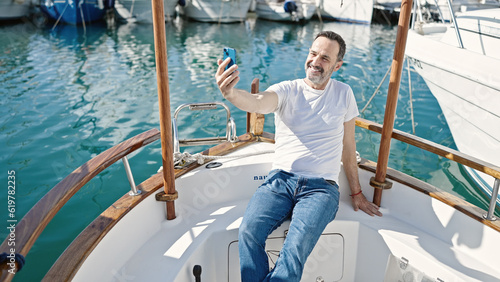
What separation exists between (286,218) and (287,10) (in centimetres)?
2039

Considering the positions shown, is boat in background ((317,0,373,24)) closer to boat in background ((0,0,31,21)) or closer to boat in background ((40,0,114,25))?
boat in background ((40,0,114,25))

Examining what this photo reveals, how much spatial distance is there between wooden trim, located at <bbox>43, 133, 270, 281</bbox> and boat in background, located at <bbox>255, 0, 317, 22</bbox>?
20.0 meters

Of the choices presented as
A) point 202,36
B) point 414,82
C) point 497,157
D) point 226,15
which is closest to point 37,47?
point 202,36

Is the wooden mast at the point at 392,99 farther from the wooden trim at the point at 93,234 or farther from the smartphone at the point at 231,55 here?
the wooden trim at the point at 93,234

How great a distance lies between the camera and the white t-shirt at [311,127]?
2.30 m

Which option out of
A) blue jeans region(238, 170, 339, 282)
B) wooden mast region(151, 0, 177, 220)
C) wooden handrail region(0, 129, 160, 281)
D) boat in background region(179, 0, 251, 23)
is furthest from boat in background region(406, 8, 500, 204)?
boat in background region(179, 0, 251, 23)

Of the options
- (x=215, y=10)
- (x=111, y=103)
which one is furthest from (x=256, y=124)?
(x=215, y=10)

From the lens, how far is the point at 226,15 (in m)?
20.1

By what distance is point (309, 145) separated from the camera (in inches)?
90.9

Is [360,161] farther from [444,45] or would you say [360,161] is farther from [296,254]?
[444,45]

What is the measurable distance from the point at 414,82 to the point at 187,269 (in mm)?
9009

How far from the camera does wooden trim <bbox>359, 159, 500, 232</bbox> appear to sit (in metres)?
2.15

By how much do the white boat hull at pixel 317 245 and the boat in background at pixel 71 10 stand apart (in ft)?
56.6

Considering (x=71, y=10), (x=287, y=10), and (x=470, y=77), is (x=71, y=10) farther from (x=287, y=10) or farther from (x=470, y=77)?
(x=470, y=77)
